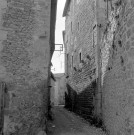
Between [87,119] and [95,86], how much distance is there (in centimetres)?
202

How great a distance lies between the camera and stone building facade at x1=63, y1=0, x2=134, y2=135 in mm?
5023

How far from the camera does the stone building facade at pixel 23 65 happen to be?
5480mm

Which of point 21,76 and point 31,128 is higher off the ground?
point 21,76

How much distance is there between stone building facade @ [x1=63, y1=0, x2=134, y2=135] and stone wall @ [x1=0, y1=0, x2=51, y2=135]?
2138 mm

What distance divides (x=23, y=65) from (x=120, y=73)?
2.74 metres

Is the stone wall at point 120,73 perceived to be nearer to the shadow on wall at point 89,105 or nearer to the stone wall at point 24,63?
the shadow on wall at point 89,105

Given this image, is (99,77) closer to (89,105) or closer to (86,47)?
(89,105)

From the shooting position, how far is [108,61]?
7.21 metres

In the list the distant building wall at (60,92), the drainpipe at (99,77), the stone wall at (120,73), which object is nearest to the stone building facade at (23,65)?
the stone wall at (120,73)

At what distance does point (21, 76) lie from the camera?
5672 millimetres

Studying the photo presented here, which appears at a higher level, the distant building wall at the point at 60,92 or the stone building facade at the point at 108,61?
the stone building facade at the point at 108,61

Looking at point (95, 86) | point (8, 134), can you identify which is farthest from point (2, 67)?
point (95, 86)

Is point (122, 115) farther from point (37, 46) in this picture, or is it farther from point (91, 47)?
point (91, 47)

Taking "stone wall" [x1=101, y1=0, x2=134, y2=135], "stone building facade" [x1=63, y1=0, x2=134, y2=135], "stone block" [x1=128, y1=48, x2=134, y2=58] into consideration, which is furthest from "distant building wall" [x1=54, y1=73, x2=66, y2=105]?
"stone block" [x1=128, y1=48, x2=134, y2=58]
